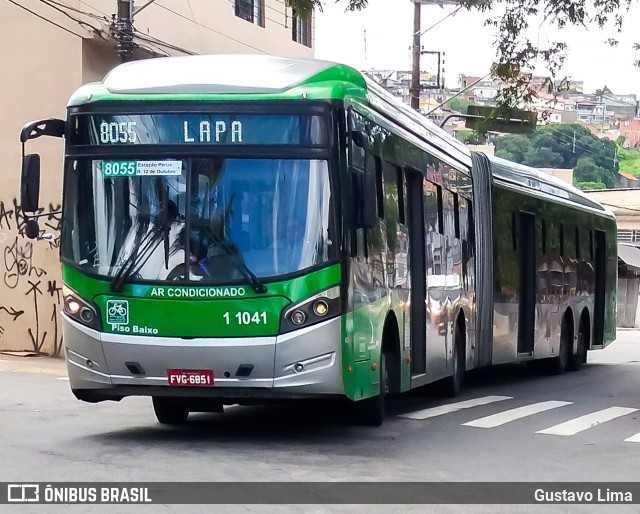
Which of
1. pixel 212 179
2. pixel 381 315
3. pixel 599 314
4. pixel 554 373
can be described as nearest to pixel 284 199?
pixel 212 179

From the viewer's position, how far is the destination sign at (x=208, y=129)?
10367 millimetres

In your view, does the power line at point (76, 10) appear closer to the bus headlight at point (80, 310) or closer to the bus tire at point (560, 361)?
the bus tire at point (560, 361)

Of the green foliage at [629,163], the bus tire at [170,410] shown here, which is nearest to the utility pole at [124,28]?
the bus tire at [170,410]

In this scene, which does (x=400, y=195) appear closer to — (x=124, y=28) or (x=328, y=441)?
(x=328, y=441)

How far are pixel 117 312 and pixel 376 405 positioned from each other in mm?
2810

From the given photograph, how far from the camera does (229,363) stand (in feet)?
33.3

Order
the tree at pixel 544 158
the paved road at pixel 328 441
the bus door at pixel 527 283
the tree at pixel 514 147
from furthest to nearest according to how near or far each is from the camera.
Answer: the tree at pixel 544 158 < the tree at pixel 514 147 < the bus door at pixel 527 283 < the paved road at pixel 328 441

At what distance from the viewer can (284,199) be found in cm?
1029

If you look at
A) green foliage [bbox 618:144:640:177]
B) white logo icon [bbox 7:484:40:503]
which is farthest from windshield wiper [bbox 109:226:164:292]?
green foliage [bbox 618:144:640:177]

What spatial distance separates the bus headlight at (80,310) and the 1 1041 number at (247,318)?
3.67 ft

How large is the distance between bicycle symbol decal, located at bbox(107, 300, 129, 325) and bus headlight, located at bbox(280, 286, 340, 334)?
130 centimetres

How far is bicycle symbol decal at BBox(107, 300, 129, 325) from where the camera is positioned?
1033 cm

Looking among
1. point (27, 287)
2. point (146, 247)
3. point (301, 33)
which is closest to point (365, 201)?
point (146, 247)

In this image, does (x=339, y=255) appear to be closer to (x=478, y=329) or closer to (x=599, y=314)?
(x=478, y=329)
